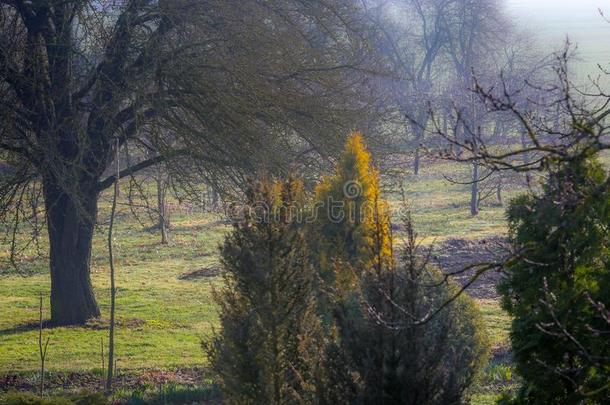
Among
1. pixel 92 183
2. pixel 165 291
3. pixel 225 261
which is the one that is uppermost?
pixel 92 183

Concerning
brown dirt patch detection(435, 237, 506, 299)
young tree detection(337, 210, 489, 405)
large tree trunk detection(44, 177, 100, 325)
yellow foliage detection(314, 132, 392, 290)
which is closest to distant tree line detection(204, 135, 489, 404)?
young tree detection(337, 210, 489, 405)

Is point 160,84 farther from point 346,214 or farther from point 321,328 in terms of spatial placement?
point 321,328

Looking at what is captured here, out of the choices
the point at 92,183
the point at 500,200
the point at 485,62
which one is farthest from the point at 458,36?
the point at 92,183

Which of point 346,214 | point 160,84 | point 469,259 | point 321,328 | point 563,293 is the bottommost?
point 469,259

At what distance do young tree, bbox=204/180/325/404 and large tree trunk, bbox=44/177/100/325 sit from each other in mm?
9740

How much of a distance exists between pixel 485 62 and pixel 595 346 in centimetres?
5358

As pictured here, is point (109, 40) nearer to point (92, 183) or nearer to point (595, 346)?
point (92, 183)

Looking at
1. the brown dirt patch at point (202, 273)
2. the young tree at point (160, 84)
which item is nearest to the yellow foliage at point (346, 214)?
the young tree at point (160, 84)

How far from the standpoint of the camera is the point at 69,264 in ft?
57.5

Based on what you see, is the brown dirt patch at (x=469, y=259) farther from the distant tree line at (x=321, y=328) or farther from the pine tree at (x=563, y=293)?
the pine tree at (x=563, y=293)

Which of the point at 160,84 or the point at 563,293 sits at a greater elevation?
the point at 160,84

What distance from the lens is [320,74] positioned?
→ 1616cm

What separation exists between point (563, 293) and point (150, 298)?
15781mm

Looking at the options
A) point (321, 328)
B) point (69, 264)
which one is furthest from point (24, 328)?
point (321, 328)
